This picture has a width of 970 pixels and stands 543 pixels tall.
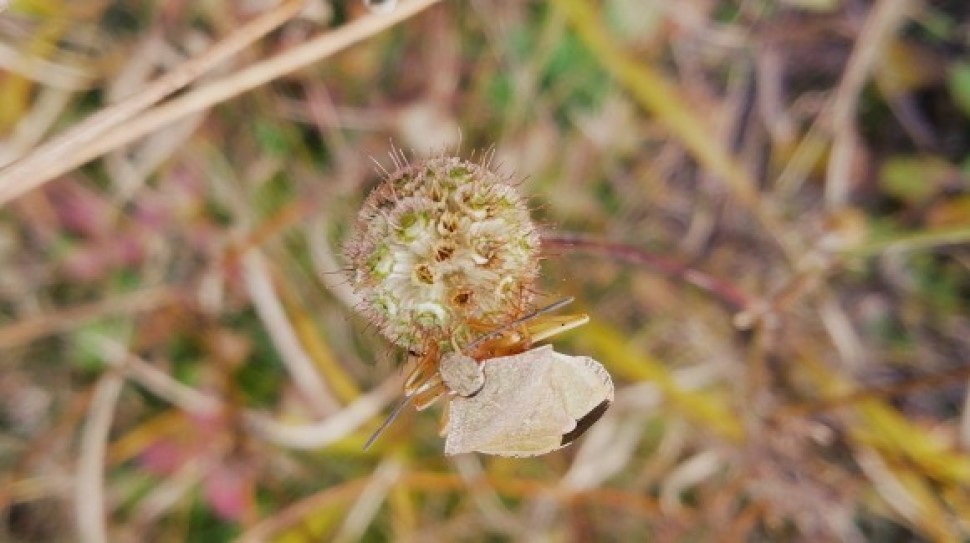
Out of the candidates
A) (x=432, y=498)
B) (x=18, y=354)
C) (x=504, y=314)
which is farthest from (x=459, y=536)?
(x=504, y=314)

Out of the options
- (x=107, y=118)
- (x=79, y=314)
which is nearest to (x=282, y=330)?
(x=79, y=314)

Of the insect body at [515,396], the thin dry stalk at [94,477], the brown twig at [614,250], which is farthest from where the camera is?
the thin dry stalk at [94,477]

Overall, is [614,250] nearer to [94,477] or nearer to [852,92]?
[852,92]

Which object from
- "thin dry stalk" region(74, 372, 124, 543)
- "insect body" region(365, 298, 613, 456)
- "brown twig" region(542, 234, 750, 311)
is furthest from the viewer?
"thin dry stalk" region(74, 372, 124, 543)

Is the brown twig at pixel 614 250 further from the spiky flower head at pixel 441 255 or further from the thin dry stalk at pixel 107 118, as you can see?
the thin dry stalk at pixel 107 118

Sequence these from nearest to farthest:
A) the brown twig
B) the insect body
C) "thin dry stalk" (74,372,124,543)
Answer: the insect body → the brown twig → "thin dry stalk" (74,372,124,543)

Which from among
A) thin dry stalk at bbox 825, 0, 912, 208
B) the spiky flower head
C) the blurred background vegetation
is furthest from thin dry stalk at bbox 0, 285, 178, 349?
thin dry stalk at bbox 825, 0, 912, 208

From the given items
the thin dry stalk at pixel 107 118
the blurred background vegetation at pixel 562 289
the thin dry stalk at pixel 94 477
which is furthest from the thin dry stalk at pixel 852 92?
the thin dry stalk at pixel 94 477

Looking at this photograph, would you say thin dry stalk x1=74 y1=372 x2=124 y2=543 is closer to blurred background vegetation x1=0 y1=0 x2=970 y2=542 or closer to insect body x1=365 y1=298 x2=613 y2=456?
blurred background vegetation x1=0 y1=0 x2=970 y2=542
